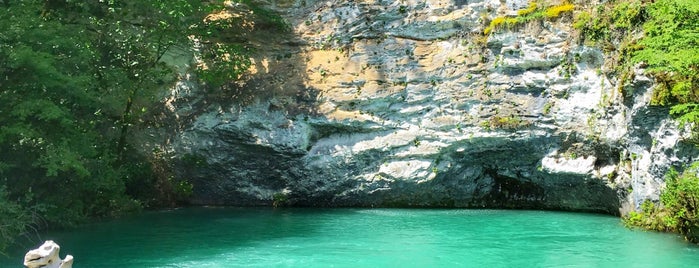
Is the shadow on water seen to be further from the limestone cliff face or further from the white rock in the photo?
the white rock

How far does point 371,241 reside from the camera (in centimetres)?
1416

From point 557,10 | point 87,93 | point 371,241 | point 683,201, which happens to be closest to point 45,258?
point 87,93

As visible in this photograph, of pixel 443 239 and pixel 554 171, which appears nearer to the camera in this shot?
pixel 443 239

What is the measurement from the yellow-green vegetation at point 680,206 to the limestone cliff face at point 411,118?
276 cm

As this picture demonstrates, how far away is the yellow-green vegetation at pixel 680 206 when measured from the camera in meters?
12.8

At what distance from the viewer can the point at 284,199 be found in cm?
2023

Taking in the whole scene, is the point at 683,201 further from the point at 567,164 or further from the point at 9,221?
the point at 9,221

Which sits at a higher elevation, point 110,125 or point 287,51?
point 287,51

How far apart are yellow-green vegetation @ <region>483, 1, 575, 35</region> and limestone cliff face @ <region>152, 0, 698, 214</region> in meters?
0.19

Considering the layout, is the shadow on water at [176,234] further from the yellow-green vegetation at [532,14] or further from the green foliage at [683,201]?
the green foliage at [683,201]

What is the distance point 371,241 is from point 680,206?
6.28m

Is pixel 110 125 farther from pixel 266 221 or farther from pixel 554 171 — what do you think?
pixel 554 171

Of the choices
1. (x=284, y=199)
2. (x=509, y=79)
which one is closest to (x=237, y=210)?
(x=284, y=199)

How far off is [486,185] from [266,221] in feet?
21.8
